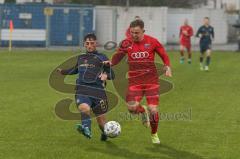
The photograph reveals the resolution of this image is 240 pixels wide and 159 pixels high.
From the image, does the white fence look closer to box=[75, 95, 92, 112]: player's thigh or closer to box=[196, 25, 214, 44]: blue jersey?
box=[196, 25, 214, 44]: blue jersey

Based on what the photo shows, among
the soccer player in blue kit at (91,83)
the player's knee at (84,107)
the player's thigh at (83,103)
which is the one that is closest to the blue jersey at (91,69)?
the soccer player in blue kit at (91,83)

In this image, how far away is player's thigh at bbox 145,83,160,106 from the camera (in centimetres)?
1006

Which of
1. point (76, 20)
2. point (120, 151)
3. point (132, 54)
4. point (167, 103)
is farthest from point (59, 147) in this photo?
point (76, 20)

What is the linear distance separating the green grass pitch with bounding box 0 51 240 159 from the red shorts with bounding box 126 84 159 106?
2.42ft

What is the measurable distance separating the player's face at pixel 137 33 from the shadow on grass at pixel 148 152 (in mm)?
1822

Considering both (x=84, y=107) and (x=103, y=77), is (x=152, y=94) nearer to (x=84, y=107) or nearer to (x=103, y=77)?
(x=103, y=77)

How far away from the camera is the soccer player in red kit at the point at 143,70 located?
32.9 ft

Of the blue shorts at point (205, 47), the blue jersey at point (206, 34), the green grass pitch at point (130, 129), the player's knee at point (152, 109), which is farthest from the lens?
the blue shorts at point (205, 47)

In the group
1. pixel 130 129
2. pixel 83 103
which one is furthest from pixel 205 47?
pixel 83 103

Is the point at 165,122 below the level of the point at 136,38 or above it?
below

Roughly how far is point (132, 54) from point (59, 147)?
1978 mm

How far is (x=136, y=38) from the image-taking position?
9953mm

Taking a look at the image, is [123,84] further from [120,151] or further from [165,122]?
[120,151]

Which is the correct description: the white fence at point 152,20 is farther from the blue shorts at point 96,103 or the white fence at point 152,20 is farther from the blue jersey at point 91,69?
the blue shorts at point 96,103
